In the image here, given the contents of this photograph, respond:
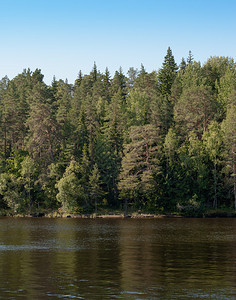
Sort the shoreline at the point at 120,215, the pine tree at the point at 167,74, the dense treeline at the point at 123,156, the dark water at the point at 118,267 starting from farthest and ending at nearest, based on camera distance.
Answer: the pine tree at the point at 167,74 < the dense treeline at the point at 123,156 < the shoreline at the point at 120,215 < the dark water at the point at 118,267

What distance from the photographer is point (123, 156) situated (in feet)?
378

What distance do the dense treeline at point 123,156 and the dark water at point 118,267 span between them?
49.2 metres

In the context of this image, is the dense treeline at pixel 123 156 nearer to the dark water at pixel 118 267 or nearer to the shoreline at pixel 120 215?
the shoreline at pixel 120 215

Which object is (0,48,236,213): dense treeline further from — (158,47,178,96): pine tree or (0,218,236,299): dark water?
(0,218,236,299): dark water

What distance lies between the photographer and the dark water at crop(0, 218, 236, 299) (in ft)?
78.5

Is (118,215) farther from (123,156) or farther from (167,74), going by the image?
(167,74)

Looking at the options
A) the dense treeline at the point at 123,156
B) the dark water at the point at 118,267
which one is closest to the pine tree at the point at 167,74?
the dense treeline at the point at 123,156

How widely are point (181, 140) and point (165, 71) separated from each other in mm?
50568

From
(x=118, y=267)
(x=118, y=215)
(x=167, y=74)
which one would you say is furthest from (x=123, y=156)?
(x=118, y=267)

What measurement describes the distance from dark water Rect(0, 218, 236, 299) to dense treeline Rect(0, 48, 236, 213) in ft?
162

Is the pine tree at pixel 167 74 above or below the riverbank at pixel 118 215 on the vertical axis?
above

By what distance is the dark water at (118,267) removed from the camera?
23.9 meters

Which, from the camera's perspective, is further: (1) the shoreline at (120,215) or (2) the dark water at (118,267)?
(1) the shoreline at (120,215)

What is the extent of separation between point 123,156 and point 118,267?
83.2 m
